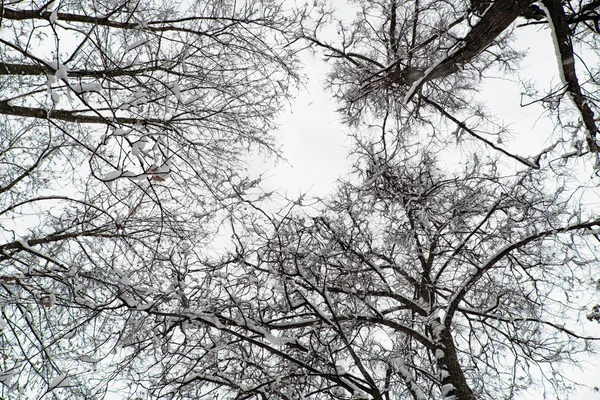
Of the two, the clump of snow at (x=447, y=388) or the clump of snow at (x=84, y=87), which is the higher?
the clump of snow at (x=84, y=87)

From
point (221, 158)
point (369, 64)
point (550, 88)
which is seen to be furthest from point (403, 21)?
point (221, 158)

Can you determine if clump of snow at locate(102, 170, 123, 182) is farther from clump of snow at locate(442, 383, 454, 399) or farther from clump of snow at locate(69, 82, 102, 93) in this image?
clump of snow at locate(442, 383, 454, 399)

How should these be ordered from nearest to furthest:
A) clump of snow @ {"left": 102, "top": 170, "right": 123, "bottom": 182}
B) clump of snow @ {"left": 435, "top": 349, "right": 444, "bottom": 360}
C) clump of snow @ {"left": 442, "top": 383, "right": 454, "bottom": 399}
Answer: clump of snow @ {"left": 102, "top": 170, "right": 123, "bottom": 182} → clump of snow @ {"left": 442, "top": 383, "right": 454, "bottom": 399} → clump of snow @ {"left": 435, "top": 349, "right": 444, "bottom": 360}

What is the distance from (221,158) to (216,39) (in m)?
1.54

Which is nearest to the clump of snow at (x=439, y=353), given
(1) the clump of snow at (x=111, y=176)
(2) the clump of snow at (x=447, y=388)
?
(2) the clump of snow at (x=447, y=388)

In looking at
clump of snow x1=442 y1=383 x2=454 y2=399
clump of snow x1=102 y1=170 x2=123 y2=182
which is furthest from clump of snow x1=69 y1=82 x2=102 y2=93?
clump of snow x1=442 y1=383 x2=454 y2=399

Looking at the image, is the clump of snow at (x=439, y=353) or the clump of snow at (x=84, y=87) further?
the clump of snow at (x=439, y=353)

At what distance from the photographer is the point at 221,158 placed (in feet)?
16.8

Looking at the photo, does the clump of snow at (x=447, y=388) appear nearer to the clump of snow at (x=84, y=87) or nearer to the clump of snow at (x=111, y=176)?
the clump of snow at (x=111, y=176)

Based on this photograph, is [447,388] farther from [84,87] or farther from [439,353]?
[84,87]

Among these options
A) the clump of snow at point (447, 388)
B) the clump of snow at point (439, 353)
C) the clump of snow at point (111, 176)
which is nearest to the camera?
the clump of snow at point (111, 176)

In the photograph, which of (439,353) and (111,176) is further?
(439,353)

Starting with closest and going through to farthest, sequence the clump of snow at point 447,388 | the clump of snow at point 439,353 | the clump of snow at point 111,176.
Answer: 1. the clump of snow at point 111,176
2. the clump of snow at point 447,388
3. the clump of snow at point 439,353

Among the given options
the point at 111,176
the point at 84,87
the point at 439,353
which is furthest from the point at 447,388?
the point at 84,87
